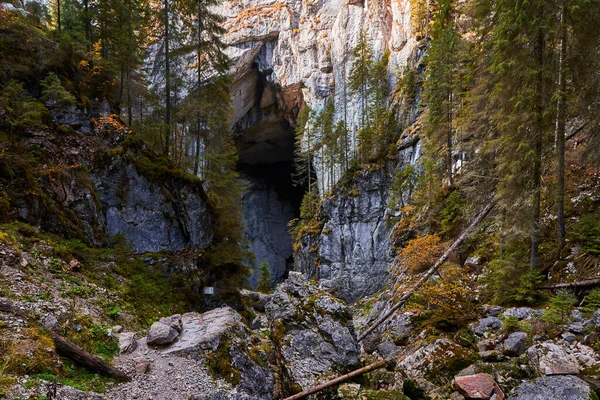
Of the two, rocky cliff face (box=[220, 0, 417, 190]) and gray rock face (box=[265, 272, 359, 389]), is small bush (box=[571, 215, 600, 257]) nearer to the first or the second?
gray rock face (box=[265, 272, 359, 389])

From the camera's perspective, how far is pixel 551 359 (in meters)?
6.12

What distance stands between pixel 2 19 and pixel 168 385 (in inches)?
569

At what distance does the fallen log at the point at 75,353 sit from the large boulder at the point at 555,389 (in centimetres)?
687

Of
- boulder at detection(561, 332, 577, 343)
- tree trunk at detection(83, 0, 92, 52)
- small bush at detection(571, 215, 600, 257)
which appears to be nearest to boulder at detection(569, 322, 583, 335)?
boulder at detection(561, 332, 577, 343)

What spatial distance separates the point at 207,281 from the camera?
49.2ft

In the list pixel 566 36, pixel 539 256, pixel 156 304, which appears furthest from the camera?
pixel 156 304

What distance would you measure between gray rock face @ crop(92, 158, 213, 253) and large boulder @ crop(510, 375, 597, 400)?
42.2 ft

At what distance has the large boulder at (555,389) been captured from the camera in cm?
522

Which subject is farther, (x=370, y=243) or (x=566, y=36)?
(x=370, y=243)

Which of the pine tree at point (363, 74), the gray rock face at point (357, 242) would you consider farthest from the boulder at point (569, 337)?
the pine tree at point (363, 74)

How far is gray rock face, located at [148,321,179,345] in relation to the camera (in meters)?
6.85

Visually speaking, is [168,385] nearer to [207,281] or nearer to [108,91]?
[207,281]

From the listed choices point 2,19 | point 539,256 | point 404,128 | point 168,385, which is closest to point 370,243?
point 404,128

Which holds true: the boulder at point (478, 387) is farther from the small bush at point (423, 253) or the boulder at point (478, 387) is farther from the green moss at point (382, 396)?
the small bush at point (423, 253)
